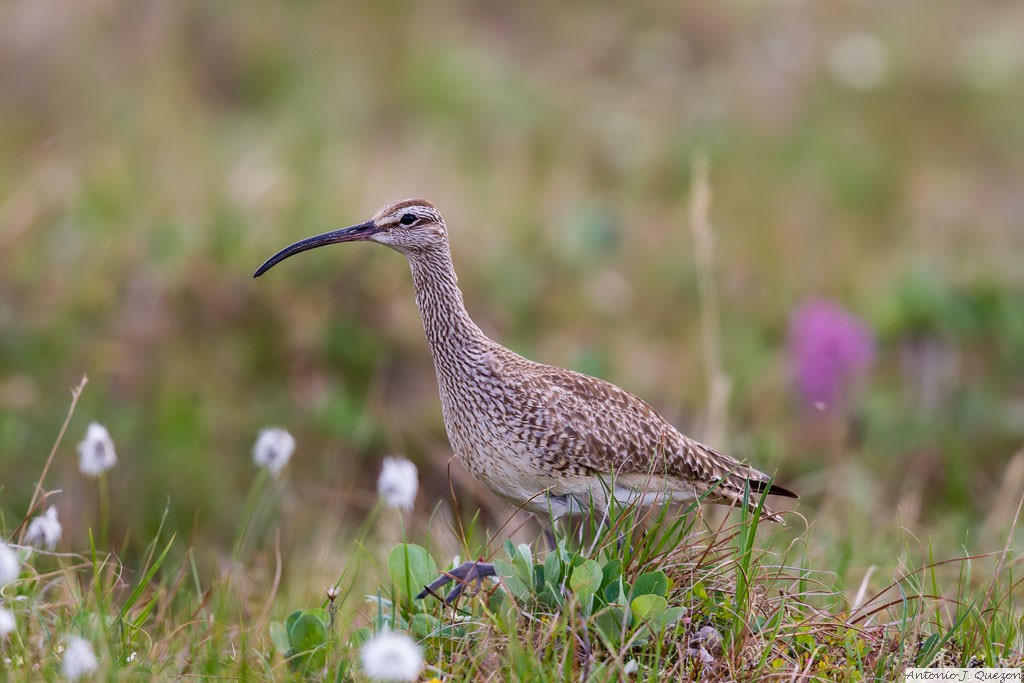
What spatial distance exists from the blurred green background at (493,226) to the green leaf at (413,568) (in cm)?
132

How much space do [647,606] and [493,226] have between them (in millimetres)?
7314

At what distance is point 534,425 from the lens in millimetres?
4863

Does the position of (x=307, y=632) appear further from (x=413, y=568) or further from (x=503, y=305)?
(x=503, y=305)

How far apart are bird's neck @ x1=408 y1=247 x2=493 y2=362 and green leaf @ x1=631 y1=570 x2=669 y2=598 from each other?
1231 millimetres

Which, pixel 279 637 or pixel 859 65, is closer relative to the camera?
pixel 279 637

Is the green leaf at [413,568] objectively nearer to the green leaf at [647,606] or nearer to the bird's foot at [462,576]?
the bird's foot at [462,576]

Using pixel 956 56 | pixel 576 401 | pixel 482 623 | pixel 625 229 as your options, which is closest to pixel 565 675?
pixel 482 623

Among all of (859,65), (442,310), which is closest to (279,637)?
(442,310)

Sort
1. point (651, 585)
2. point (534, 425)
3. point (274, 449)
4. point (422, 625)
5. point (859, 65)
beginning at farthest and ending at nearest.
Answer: point (859, 65) → point (274, 449) → point (534, 425) → point (422, 625) → point (651, 585)

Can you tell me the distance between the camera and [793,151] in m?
14.2

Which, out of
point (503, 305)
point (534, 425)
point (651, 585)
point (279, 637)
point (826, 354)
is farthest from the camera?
point (503, 305)

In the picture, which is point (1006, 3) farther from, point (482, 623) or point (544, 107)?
point (482, 623)

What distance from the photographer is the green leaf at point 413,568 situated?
4.64 metres

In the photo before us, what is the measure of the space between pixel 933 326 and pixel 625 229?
9.38ft
